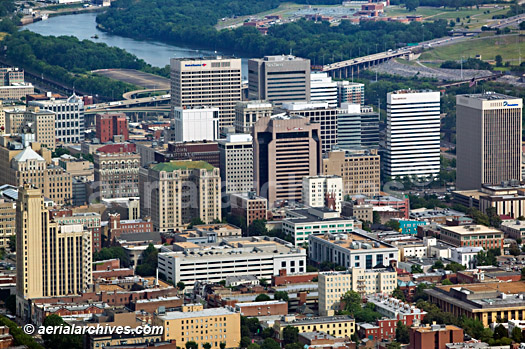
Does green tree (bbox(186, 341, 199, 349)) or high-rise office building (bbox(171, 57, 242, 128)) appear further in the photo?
high-rise office building (bbox(171, 57, 242, 128))

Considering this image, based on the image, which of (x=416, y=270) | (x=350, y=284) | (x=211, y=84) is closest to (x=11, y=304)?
(x=350, y=284)

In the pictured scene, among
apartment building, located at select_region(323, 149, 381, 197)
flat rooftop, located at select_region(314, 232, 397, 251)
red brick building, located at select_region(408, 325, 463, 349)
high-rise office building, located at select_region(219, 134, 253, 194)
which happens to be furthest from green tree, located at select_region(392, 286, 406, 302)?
apartment building, located at select_region(323, 149, 381, 197)

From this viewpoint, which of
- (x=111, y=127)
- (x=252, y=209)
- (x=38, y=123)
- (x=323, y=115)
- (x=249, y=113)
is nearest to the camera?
(x=252, y=209)

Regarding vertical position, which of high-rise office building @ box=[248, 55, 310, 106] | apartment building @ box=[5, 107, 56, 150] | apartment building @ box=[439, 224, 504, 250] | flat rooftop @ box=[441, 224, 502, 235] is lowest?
apartment building @ box=[439, 224, 504, 250]

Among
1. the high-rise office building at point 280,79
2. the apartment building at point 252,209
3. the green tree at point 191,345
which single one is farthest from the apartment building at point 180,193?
the green tree at point 191,345

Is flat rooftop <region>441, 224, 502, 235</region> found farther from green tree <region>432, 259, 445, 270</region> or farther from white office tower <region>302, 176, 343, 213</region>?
white office tower <region>302, 176, 343, 213</region>

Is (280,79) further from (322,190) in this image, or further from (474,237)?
(474,237)
